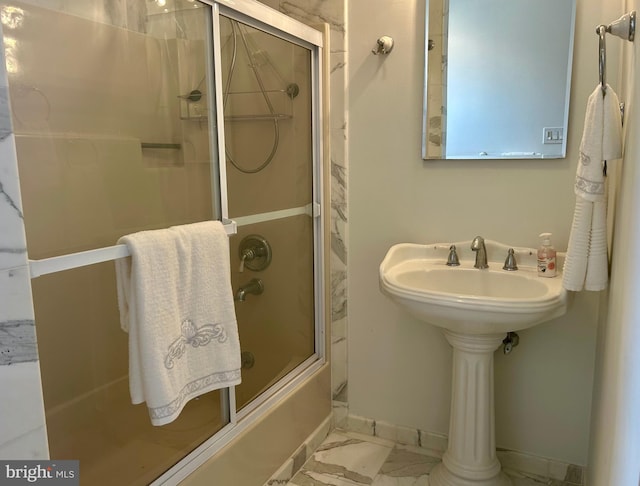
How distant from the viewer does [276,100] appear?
2.08 meters

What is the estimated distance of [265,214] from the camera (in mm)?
1998

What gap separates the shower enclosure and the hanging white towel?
1.02m

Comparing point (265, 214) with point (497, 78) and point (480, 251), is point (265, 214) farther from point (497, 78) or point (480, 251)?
point (497, 78)

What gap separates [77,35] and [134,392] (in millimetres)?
1242

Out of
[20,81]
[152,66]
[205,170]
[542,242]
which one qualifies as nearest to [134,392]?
[205,170]

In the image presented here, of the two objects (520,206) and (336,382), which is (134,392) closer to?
(336,382)

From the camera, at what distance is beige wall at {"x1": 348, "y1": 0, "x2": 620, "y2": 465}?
5.97 ft

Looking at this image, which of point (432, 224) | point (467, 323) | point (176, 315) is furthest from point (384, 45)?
point (176, 315)

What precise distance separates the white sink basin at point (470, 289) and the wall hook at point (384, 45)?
0.77 m

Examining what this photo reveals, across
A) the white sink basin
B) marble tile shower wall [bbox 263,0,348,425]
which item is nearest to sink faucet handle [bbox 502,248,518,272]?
the white sink basin

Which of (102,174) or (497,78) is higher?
(497,78)

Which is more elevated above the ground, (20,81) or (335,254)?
(20,81)

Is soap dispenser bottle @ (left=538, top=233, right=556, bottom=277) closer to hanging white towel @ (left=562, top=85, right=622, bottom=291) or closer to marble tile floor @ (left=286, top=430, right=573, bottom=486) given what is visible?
hanging white towel @ (left=562, top=85, right=622, bottom=291)

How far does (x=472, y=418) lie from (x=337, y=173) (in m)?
1.10
